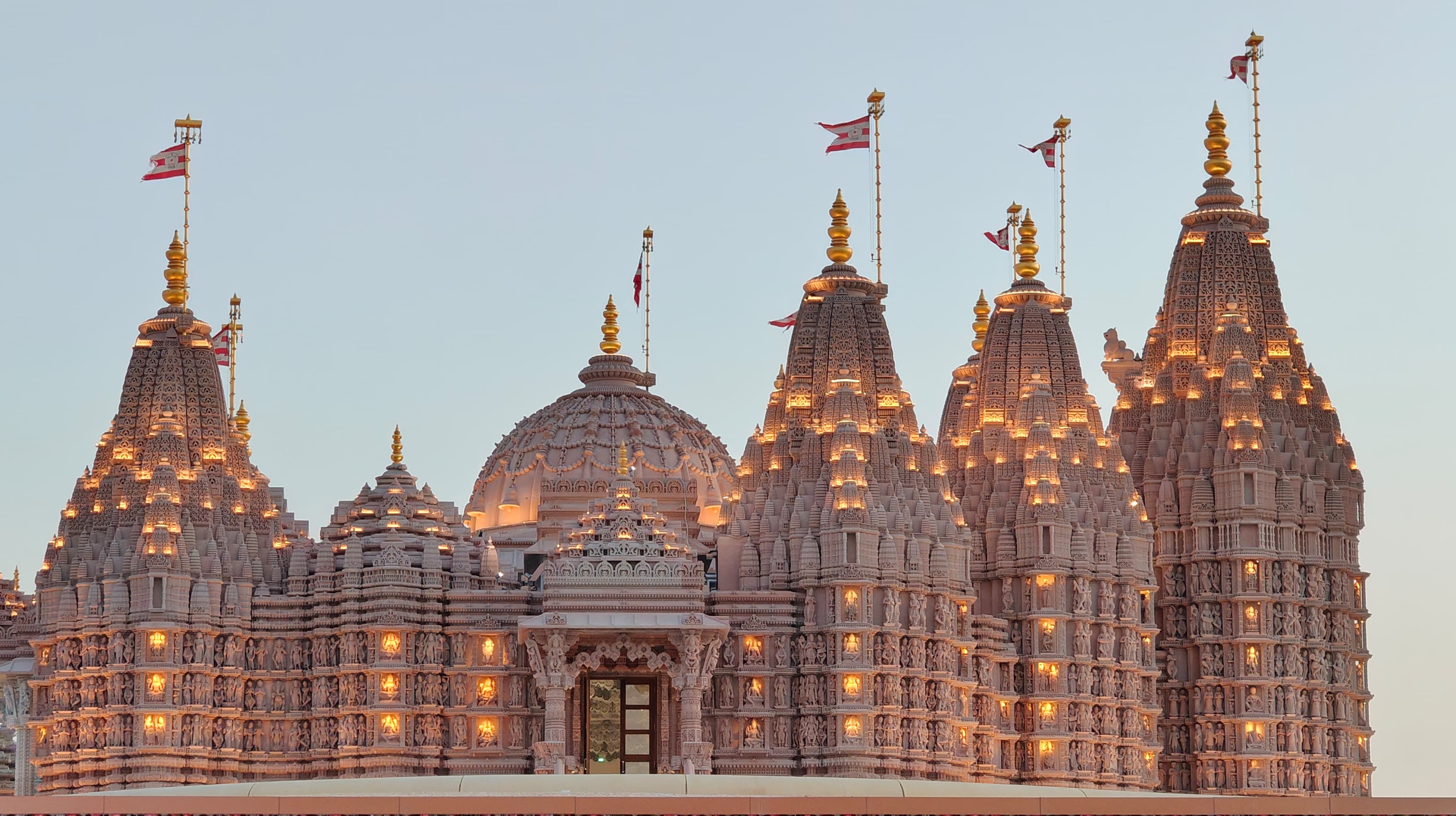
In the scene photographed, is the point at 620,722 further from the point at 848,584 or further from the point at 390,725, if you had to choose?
the point at 848,584

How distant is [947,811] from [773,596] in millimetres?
33073

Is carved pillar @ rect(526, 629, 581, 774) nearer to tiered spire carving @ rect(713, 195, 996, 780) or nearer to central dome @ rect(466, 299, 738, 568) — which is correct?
tiered spire carving @ rect(713, 195, 996, 780)

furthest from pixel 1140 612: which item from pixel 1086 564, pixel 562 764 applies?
pixel 562 764

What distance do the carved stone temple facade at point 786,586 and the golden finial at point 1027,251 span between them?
0.41 meters

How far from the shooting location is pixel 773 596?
355 feet

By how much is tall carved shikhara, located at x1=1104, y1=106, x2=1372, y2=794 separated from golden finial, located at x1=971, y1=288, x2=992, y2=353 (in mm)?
6298

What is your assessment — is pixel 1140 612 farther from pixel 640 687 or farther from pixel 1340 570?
pixel 640 687

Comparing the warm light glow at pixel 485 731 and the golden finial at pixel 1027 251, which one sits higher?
the golden finial at pixel 1027 251

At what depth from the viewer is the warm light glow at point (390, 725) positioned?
352ft

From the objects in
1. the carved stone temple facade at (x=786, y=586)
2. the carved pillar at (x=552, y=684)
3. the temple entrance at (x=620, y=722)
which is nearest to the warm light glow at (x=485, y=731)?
the carved stone temple facade at (x=786, y=586)

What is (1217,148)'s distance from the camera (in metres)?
129

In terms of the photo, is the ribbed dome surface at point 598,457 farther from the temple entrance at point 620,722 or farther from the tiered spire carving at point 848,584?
the temple entrance at point 620,722

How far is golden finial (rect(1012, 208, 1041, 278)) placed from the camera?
122000mm

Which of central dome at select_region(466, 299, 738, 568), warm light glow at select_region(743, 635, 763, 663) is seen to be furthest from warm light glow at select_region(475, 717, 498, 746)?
central dome at select_region(466, 299, 738, 568)
